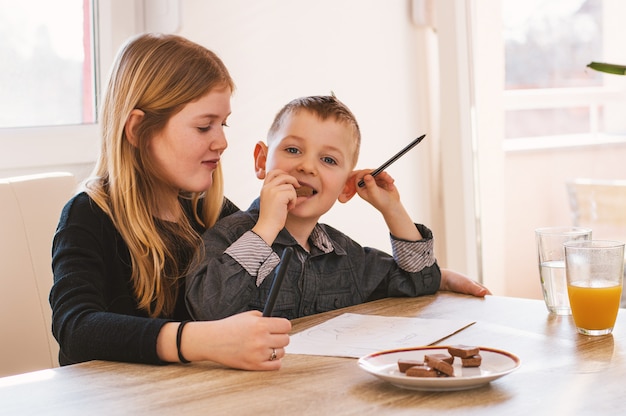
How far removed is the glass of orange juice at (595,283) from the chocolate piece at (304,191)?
503 mm

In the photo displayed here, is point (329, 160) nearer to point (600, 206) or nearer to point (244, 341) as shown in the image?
point (244, 341)

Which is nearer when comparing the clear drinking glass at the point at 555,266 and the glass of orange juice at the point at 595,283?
the glass of orange juice at the point at 595,283

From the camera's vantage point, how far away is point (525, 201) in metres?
3.51

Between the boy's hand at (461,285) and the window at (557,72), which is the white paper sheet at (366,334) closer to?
the boy's hand at (461,285)

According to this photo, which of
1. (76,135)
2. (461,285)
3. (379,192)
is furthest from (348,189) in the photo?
(76,135)

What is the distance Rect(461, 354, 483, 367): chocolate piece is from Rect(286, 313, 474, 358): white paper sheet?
16 centimetres

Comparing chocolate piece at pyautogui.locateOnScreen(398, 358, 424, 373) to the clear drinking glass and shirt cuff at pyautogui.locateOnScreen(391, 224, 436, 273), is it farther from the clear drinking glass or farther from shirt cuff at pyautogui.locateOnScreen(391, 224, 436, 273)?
shirt cuff at pyautogui.locateOnScreen(391, 224, 436, 273)

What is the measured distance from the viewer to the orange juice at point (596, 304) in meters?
1.30

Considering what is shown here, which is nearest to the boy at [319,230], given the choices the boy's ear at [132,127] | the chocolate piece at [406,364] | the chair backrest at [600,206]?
the boy's ear at [132,127]

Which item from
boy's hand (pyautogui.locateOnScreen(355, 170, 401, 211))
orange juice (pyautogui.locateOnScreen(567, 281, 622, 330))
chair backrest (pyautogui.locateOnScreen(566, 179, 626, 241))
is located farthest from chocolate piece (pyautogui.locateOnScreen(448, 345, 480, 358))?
chair backrest (pyautogui.locateOnScreen(566, 179, 626, 241))

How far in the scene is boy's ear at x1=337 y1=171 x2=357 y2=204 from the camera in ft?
5.82

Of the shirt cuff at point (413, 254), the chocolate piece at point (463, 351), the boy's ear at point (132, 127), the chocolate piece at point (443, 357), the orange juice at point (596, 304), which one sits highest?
the boy's ear at point (132, 127)

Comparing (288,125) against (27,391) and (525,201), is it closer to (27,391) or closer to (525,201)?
(27,391)

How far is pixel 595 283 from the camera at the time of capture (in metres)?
1.31
